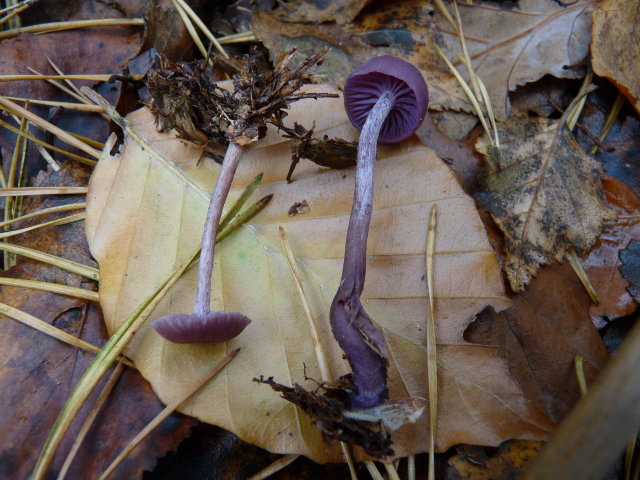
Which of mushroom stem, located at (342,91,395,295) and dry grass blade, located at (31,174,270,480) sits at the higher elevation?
mushroom stem, located at (342,91,395,295)

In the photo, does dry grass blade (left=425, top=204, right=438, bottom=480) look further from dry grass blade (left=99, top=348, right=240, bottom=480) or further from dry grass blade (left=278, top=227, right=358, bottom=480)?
dry grass blade (left=99, top=348, right=240, bottom=480)

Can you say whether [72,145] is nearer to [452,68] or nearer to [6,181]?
[6,181]

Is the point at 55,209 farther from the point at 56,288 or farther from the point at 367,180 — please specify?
the point at 367,180

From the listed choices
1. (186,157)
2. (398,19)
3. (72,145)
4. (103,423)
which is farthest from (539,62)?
(103,423)

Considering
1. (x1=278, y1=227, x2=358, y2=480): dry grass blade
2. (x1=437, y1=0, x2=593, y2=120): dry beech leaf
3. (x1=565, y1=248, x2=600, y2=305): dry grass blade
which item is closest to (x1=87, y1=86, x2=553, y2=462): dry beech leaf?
(x1=278, y1=227, x2=358, y2=480): dry grass blade

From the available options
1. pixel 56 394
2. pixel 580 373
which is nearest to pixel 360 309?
pixel 580 373

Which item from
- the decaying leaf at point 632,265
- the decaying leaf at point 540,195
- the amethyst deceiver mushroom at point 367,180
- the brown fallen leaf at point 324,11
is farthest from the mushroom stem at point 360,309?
the decaying leaf at point 632,265

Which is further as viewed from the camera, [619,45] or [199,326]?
[619,45]
